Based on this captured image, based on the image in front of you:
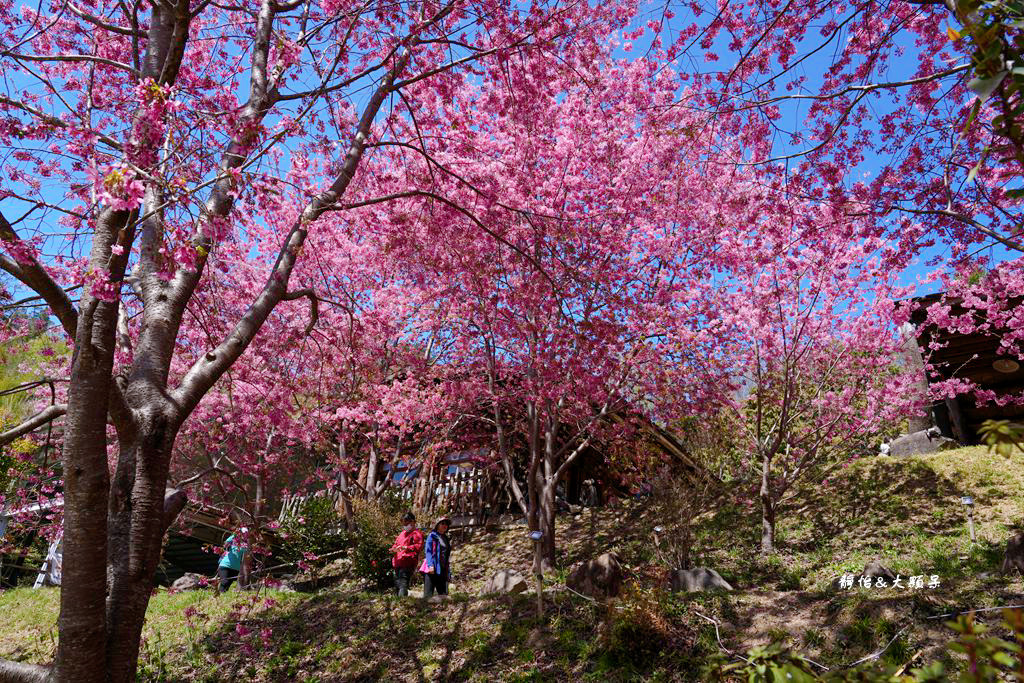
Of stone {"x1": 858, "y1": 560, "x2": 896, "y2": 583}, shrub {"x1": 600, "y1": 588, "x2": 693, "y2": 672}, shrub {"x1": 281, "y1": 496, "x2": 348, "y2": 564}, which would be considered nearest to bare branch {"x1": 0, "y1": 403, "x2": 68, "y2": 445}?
shrub {"x1": 600, "y1": 588, "x2": 693, "y2": 672}

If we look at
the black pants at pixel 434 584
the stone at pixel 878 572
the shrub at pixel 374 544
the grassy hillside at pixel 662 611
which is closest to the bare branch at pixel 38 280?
the grassy hillside at pixel 662 611

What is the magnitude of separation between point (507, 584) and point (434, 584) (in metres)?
1.34

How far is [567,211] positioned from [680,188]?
7.24 feet

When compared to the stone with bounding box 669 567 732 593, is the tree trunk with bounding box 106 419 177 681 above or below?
above

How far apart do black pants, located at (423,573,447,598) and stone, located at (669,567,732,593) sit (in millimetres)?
3430

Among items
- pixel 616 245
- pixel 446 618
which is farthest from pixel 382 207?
pixel 446 618

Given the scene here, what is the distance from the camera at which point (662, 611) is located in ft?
20.5

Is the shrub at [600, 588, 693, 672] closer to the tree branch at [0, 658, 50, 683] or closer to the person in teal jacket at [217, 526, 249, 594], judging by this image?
the tree branch at [0, 658, 50, 683]

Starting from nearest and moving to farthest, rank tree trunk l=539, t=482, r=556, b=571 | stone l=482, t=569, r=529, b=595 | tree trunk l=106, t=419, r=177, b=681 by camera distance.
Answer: tree trunk l=106, t=419, r=177, b=681 → stone l=482, t=569, r=529, b=595 → tree trunk l=539, t=482, r=556, b=571

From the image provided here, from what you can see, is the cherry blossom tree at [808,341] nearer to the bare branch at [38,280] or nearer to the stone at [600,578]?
the stone at [600,578]

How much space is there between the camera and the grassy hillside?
5812 mm

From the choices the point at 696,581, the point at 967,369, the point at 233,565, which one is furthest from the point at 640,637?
the point at 233,565

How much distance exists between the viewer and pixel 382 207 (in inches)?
393

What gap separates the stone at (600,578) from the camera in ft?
24.6
